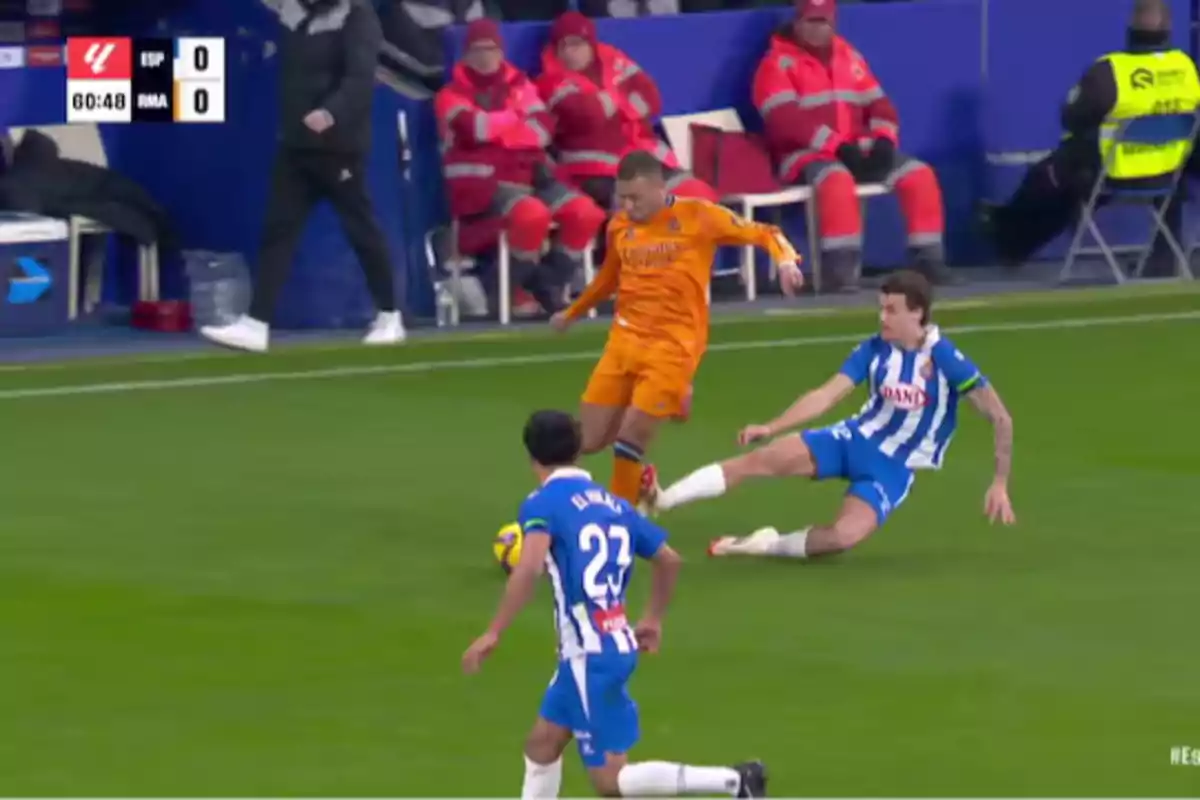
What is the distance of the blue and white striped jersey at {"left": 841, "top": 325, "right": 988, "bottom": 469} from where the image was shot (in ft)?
43.9

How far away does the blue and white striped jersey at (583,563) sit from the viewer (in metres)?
8.98

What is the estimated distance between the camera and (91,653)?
466 inches

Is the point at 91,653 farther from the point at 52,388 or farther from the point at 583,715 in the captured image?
the point at 52,388

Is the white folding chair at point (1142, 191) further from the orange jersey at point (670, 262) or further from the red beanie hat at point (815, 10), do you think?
the orange jersey at point (670, 262)

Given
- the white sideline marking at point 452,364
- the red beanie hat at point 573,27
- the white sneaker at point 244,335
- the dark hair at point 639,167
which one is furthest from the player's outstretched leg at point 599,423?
the red beanie hat at point 573,27

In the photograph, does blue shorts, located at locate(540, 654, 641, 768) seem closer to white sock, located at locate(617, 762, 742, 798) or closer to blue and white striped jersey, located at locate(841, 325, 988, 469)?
white sock, located at locate(617, 762, 742, 798)

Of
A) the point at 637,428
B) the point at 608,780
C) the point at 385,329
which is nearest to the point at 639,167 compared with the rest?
the point at 637,428

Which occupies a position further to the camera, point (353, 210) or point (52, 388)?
point (353, 210)

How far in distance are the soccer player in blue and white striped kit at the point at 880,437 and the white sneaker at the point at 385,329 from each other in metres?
6.49

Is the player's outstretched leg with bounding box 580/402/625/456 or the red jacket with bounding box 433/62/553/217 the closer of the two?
the player's outstretched leg with bounding box 580/402/625/456

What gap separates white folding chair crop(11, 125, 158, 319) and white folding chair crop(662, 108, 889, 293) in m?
3.76

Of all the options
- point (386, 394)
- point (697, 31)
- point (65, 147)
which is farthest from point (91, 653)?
point (697, 31)

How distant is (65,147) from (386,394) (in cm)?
416

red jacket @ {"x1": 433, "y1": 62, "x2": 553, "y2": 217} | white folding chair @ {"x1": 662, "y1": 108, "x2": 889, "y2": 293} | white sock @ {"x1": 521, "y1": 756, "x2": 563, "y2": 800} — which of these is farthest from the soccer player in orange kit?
white folding chair @ {"x1": 662, "y1": 108, "x2": 889, "y2": 293}
